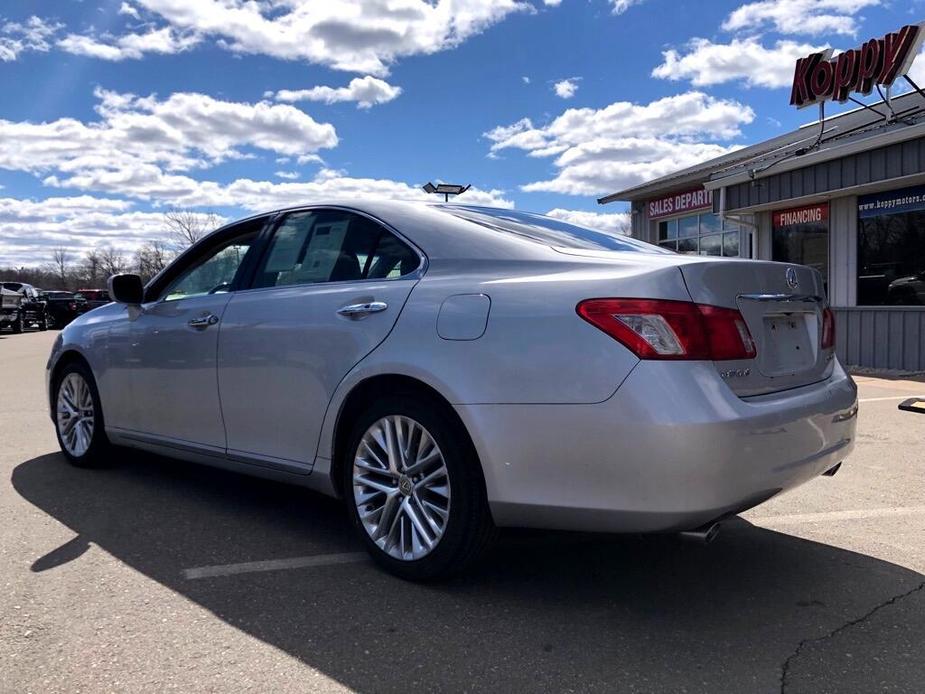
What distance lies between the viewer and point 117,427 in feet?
15.5

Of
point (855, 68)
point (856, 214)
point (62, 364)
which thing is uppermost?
point (855, 68)

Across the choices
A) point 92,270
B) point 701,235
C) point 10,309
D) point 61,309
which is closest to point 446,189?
point 701,235

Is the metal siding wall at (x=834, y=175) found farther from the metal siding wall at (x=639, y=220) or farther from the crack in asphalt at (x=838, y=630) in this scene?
the crack in asphalt at (x=838, y=630)

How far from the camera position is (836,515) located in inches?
162

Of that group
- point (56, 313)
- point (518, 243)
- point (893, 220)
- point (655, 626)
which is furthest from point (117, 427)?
point (56, 313)

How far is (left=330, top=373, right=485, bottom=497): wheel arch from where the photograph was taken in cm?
291

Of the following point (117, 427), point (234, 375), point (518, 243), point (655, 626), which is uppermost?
point (518, 243)

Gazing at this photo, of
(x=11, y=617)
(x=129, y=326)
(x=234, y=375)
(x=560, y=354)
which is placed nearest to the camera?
(x=560, y=354)

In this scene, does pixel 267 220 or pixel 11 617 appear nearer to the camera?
pixel 11 617

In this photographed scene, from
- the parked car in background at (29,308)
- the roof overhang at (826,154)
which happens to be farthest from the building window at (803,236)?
the parked car in background at (29,308)

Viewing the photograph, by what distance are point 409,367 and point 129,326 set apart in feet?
7.91

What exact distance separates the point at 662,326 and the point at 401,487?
1.23 metres

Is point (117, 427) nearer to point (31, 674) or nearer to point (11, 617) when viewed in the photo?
point (11, 617)

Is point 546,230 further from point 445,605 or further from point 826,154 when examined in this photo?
point 826,154
